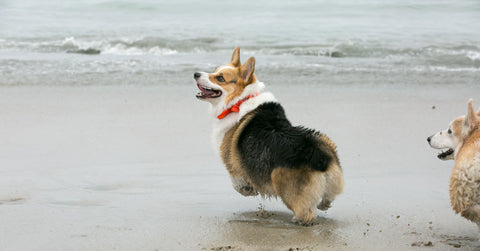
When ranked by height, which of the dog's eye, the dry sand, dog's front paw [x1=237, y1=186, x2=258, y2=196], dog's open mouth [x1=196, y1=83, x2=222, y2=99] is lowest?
the dry sand

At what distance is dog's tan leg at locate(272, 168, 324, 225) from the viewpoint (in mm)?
3668

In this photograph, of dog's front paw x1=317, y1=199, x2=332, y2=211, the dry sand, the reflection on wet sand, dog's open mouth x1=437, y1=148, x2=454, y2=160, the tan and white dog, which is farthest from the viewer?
dog's front paw x1=317, y1=199, x2=332, y2=211

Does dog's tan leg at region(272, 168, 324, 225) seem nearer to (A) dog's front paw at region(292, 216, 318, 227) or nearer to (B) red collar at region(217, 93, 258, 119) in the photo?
(A) dog's front paw at region(292, 216, 318, 227)

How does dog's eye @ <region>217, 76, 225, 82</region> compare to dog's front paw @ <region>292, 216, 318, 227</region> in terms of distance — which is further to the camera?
dog's eye @ <region>217, 76, 225, 82</region>

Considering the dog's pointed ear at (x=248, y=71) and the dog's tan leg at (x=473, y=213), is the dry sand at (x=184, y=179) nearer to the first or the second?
the dog's tan leg at (x=473, y=213)

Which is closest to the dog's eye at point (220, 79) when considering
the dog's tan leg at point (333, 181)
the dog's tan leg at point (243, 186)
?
the dog's tan leg at point (243, 186)

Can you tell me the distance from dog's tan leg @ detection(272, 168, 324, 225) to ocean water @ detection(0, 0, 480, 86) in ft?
19.3

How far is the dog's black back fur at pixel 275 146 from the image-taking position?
12.1 feet

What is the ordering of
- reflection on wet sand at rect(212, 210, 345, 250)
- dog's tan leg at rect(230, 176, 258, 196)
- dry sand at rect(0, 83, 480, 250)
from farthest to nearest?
dog's tan leg at rect(230, 176, 258, 196), dry sand at rect(0, 83, 480, 250), reflection on wet sand at rect(212, 210, 345, 250)

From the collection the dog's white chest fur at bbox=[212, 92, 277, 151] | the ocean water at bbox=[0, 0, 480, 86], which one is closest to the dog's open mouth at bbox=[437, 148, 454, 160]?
the dog's white chest fur at bbox=[212, 92, 277, 151]

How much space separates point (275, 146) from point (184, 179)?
4.67 feet

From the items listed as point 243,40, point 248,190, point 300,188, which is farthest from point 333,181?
point 243,40

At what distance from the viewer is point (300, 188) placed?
3.69 meters

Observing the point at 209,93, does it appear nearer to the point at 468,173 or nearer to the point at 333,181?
the point at 333,181
